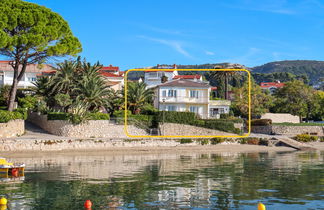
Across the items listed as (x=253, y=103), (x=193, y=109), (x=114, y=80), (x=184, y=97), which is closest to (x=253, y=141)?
(x=193, y=109)

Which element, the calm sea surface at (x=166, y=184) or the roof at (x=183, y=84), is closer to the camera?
the calm sea surface at (x=166, y=184)

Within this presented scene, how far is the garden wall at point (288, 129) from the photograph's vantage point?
215ft

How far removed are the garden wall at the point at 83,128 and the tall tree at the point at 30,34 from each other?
480 cm

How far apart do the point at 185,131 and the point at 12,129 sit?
22.4 meters

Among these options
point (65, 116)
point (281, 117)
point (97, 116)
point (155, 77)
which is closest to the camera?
point (65, 116)

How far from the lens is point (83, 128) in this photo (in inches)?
1984

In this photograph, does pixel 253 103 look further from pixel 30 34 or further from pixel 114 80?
pixel 30 34

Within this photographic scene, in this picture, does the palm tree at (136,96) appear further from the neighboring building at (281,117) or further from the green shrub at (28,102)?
the neighboring building at (281,117)

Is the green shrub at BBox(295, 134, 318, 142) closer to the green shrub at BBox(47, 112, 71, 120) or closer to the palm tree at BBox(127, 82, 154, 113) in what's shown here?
the palm tree at BBox(127, 82, 154, 113)

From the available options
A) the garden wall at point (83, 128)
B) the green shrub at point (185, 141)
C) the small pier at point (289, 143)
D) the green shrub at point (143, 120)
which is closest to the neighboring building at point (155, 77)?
the green shrub at point (143, 120)

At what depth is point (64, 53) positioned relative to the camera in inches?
2058

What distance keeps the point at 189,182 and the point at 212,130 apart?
3089cm

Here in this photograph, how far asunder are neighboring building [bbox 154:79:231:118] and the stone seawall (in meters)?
11.8

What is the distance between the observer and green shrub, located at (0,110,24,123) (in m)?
46.1
